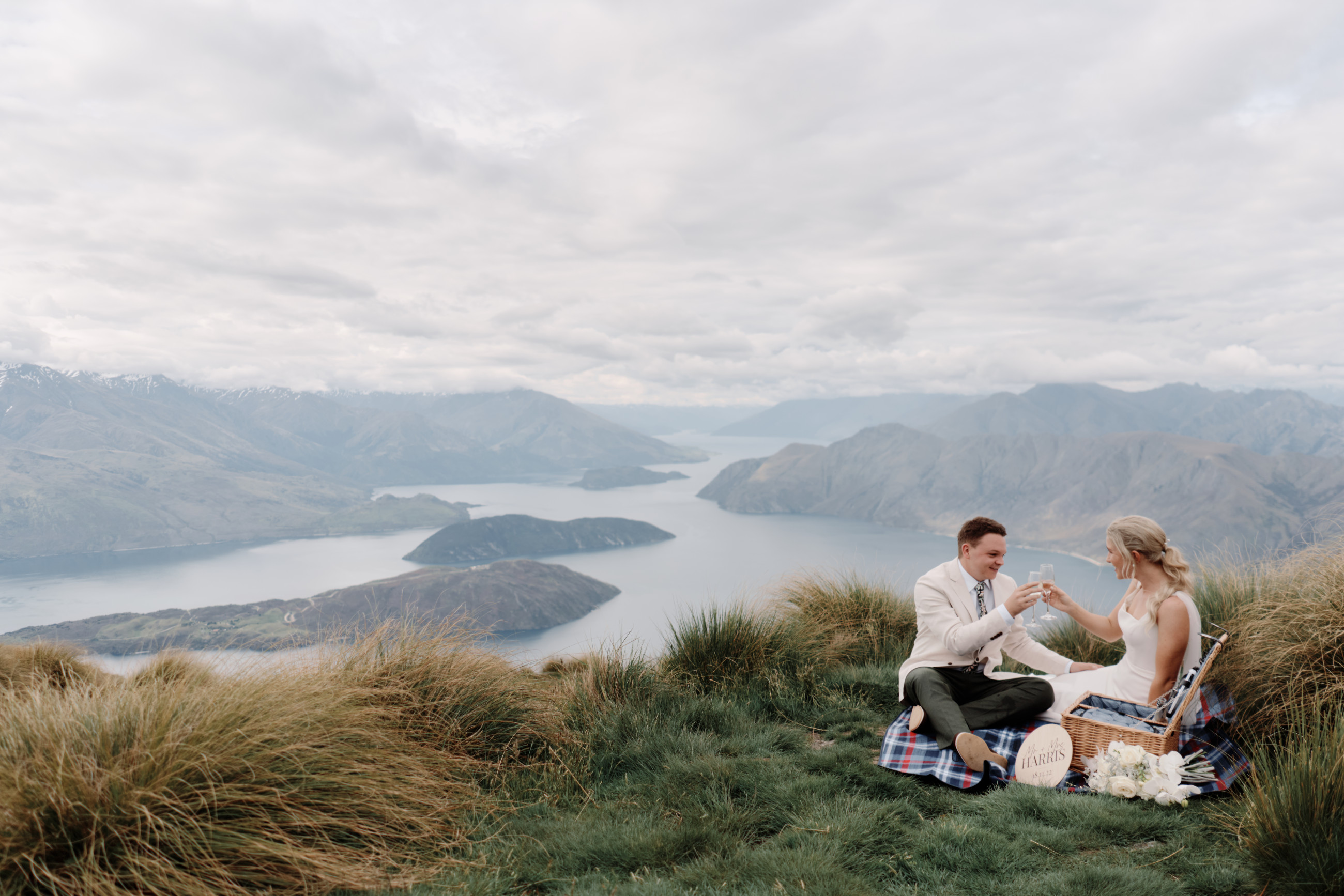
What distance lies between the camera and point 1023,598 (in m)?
4.16

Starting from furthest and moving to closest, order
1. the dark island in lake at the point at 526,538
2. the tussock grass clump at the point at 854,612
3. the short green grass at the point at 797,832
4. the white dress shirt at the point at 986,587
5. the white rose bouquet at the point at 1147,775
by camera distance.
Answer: the dark island in lake at the point at 526,538 < the tussock grass clump at the point at 854,612 < the white dress shirt at the point at 986,587 < the white rose bouquet at the point at 1147,775 < the short green grass at the point at 797,832

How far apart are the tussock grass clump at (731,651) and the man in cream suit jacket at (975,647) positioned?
134cm

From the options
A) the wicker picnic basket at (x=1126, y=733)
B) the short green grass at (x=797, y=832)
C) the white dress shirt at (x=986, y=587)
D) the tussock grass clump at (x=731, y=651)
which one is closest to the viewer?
the short green grass at (x=797, y=832)

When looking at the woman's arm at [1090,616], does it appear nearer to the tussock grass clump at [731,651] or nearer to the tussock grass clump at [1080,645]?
the tussock grass clump at [1080,645]

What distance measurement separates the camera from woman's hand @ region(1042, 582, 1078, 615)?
4320mm

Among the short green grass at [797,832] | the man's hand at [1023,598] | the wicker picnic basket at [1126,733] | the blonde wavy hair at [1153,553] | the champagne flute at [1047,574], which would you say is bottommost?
the short green grass at [797,832]

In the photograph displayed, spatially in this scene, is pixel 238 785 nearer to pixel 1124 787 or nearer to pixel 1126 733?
pixel 1124 787

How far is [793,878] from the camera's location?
2.65 metres

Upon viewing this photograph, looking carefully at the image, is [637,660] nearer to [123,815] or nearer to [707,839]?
[707,839]

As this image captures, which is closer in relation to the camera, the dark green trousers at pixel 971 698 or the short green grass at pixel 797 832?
the short green grass at pixel 797 832

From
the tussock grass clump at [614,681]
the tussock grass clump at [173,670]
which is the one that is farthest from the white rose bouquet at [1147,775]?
the tussock grass clump at [173,670]

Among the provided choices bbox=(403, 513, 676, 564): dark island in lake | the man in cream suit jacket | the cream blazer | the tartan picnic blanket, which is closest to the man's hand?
→ the man in cream suit jacket

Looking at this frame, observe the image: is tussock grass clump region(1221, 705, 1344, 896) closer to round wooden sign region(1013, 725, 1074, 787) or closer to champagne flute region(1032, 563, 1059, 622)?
round wooden sign region(1013, 725, 1074, 787)

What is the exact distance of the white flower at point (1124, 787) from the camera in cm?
347
